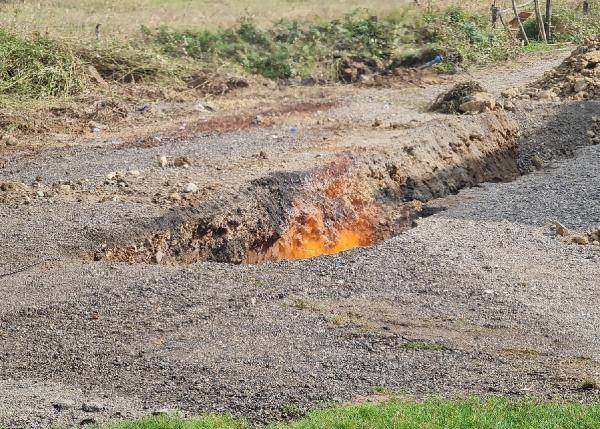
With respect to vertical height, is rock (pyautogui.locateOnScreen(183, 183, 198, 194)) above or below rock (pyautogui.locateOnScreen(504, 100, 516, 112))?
above

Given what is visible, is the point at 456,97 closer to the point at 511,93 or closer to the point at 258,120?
the point at 511,93

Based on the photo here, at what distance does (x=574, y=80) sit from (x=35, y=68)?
29.9 feet

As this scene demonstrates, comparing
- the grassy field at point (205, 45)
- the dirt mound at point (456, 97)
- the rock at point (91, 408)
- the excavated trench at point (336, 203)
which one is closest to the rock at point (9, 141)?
the grassy field at point (205, 45)

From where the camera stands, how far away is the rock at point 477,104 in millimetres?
17344

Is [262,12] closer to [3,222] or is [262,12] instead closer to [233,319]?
[3,222]

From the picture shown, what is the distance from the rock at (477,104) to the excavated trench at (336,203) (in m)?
0.62

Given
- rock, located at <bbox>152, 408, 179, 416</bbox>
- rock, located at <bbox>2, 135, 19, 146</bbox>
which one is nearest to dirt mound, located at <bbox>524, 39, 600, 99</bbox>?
rock, located at <bbox>2, 135, 19, 146</bbox>

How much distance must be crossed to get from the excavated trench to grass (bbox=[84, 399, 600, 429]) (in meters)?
4.33

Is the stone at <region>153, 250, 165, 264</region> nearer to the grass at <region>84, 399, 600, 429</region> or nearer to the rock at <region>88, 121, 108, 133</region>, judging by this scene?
the grass at <region>84, 399, 600, 429</region>

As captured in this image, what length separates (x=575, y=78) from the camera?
1886cm

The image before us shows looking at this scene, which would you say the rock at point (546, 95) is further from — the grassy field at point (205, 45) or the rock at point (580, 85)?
the grassy field at point (205, 45)

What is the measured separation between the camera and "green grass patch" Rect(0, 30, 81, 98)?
1838 centimetres

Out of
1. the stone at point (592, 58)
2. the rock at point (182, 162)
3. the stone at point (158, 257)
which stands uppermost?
the stone at point (592, 58)

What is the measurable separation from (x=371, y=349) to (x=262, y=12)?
1973 cm
